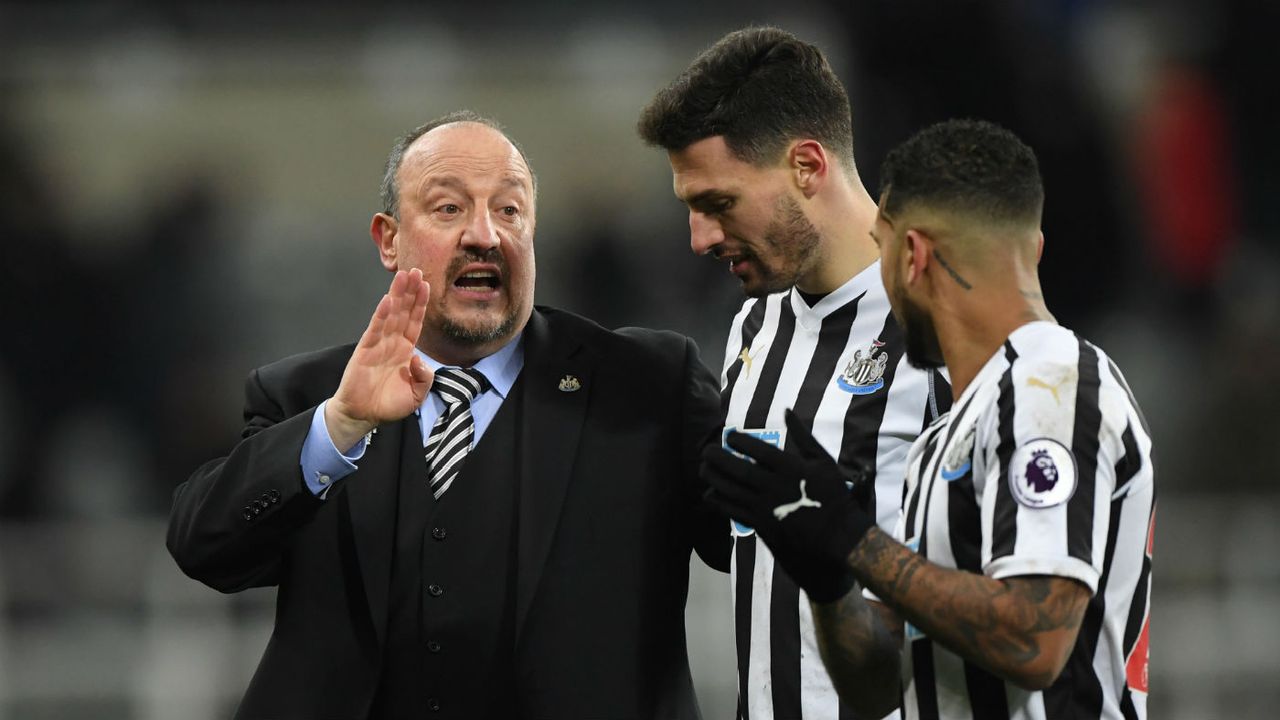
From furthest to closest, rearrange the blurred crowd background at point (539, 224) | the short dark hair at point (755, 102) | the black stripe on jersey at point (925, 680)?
the blurred crowd background at point (539, 224) → the short dark hair at point (755, 102) → the black stripe on jersey at point (925, 680)

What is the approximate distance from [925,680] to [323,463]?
1105 millimetres

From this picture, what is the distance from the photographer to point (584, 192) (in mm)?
9195

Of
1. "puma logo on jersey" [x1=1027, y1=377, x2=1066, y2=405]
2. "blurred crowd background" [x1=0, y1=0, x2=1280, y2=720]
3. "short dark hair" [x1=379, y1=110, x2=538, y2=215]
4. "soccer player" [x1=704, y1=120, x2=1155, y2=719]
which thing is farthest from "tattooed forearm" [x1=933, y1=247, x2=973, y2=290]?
"blurred crowd background" [x1=0, y1=0, x2=1280, y2=720]

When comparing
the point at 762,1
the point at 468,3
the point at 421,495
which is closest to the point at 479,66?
the point at 468,3

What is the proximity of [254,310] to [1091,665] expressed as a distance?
6708mm

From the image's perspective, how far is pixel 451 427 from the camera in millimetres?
3164

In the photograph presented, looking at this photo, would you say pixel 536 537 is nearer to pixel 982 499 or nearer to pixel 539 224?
→ pixel 982 499

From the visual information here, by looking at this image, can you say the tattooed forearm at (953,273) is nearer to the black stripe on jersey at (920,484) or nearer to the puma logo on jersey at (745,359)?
the black stripe on jersey at (920,484)

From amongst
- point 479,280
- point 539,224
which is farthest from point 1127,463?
point 539,224

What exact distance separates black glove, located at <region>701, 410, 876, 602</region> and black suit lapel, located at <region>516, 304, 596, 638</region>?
0.62 m

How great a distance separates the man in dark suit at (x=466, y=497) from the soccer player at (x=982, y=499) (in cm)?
47

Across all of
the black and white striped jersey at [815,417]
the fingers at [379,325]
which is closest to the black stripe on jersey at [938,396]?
the black and white striped jersey at [815,417]

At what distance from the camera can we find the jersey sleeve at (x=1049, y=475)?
2.24 metres

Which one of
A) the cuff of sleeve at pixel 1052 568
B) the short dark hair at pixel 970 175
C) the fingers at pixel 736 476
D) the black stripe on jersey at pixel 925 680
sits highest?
the short dark hair at pixel 970 175
